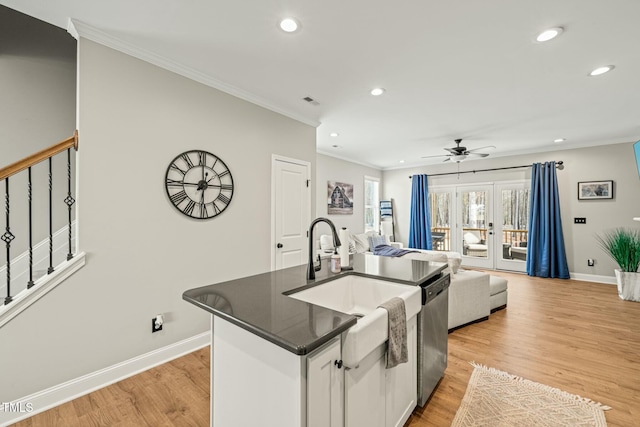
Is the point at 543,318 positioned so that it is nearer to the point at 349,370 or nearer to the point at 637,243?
the point at 637,243

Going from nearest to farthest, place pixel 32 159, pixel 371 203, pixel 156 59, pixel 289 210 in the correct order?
pixel 32 159
pixel 156 59
pixel 289 210
pixel 371 203

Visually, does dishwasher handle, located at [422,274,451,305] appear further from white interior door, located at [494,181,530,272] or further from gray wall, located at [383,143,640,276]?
gray wall, located at [383,143,640,276]

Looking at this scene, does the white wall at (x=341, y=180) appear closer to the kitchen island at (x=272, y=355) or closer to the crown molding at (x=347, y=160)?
the crown molding at (x=347, y=160)

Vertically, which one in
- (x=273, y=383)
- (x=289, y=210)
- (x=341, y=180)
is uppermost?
(x=341, y=180)

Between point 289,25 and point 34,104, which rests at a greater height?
point 289,25

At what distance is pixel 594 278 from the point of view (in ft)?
16.9

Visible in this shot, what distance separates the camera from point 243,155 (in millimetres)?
3029

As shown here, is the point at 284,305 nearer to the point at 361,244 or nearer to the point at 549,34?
the point at 549,34

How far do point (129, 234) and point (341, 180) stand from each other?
185 inches

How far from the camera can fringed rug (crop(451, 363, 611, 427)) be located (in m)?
1.74

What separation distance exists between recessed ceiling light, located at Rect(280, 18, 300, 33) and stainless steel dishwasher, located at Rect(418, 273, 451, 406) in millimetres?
1992

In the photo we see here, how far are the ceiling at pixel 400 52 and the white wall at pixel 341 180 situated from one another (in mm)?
2025

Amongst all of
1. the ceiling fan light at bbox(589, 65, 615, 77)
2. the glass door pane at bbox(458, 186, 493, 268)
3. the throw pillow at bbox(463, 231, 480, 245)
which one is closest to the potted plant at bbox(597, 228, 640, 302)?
the glass door pane at bbox(458, 186, 493, 268)

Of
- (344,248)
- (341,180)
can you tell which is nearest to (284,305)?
(344,248)
